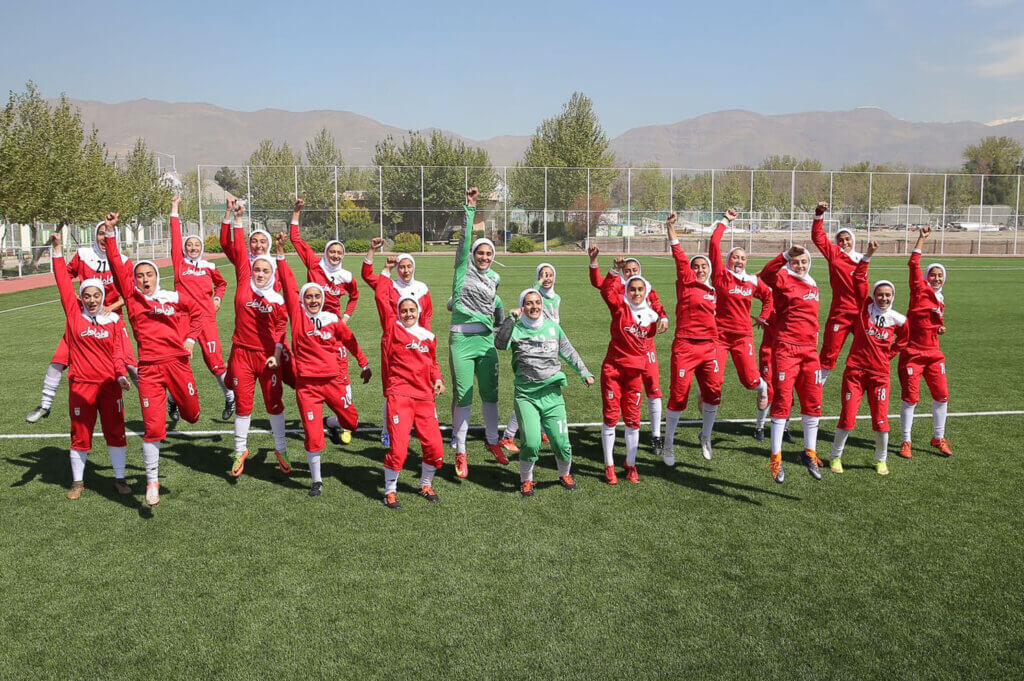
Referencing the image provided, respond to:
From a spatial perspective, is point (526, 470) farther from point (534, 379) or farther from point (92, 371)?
point (92, 371)

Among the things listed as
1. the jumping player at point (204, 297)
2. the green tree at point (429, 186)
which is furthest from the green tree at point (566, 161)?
the jumping player at point (204, 297)

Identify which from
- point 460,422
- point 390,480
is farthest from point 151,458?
point 460,422

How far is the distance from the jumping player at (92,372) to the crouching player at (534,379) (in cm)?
361

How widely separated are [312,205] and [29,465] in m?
47.3

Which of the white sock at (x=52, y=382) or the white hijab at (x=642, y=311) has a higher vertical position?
the white hijab at (x=642, y=311)

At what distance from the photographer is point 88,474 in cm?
771

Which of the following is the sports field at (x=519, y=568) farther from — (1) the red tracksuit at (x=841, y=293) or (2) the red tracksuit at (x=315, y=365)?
(1) the red tracksuit at (x=841, y=293)

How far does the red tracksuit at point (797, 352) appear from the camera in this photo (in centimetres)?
768

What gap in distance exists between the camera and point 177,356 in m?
7.07

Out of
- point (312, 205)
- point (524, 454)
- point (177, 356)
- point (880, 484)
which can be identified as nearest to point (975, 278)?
point (880, 484)

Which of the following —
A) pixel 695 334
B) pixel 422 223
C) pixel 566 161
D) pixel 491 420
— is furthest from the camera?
pixel 566 161

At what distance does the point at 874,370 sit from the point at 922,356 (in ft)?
4.19

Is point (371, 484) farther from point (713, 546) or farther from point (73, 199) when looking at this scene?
point (73, 199)

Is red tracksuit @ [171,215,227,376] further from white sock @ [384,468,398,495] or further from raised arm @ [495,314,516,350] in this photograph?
raised arm @ [495,314,516,350]
